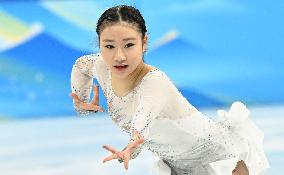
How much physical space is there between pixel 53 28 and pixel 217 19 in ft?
6.55

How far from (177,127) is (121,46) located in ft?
1.94

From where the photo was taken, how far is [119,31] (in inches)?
110

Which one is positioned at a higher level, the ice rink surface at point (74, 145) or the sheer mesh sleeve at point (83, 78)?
the ice rink surface at point (74, 145)

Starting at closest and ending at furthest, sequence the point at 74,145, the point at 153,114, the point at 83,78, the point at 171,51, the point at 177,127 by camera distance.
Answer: the point at 153,114, the point at 177,127, the point at 83,78, the point at 74,145, the point at 171,51

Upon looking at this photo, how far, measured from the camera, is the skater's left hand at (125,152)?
2389 mm

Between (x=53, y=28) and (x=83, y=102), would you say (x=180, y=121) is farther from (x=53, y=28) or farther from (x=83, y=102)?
(x=53, y=28)

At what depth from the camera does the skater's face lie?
279 cm

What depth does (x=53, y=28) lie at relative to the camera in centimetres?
837

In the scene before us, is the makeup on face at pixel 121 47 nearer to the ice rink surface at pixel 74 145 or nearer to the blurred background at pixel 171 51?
the ice rink surface at pixel 74 145

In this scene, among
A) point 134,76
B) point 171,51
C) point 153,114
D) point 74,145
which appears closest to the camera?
point 153,114

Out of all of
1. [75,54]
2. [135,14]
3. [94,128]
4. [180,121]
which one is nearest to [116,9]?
[135,14]

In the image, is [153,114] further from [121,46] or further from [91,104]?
[91,104]

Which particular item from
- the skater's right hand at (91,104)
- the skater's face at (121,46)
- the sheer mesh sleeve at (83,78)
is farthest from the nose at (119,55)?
the sheer mesh sleeve at (83,78)

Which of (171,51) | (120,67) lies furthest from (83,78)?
(171,51)
